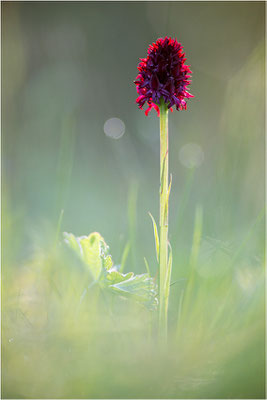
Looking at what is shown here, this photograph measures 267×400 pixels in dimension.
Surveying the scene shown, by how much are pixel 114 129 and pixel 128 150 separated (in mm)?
196

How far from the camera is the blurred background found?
2.22 feet

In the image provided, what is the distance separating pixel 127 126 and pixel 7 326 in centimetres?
169

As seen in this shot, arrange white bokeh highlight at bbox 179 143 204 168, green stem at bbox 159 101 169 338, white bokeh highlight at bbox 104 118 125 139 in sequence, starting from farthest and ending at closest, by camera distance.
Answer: white bokeh highlight at bbox 104 118 125 139
white bokeh highlight at bbox 179 143 204 168
green stem at bbox 159 101 169 338

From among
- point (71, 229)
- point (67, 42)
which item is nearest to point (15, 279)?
point (71, 229)

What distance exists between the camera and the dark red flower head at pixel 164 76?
2.16 ft

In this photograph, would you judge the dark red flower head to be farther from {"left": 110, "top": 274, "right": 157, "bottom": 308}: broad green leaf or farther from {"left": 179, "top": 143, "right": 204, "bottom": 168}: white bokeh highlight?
{"left": 179, "top": 143, "right": 204, "bottom": 168}: white bokeh highlight

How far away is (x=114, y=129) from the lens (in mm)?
1845

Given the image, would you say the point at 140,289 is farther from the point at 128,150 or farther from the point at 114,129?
the point at 128,150

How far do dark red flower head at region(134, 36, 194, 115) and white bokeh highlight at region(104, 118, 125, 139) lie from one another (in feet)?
3.64

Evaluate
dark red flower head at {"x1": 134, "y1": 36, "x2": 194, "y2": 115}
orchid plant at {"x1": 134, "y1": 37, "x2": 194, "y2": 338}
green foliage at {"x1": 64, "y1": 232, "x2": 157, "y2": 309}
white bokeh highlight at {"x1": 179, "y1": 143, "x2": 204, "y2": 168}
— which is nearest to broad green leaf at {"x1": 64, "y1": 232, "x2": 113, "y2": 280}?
green foliage at {"x1": 64, "y1": 232, "x2": 157, "y2": 309}

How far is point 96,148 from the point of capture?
2033mm

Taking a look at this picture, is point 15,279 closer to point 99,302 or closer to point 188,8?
point 99,302

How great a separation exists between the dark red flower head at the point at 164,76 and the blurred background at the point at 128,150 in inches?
8.4

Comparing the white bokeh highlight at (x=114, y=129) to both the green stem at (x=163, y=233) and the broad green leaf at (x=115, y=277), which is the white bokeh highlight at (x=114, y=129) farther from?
the broad green leaf at (x=115, y=277)
